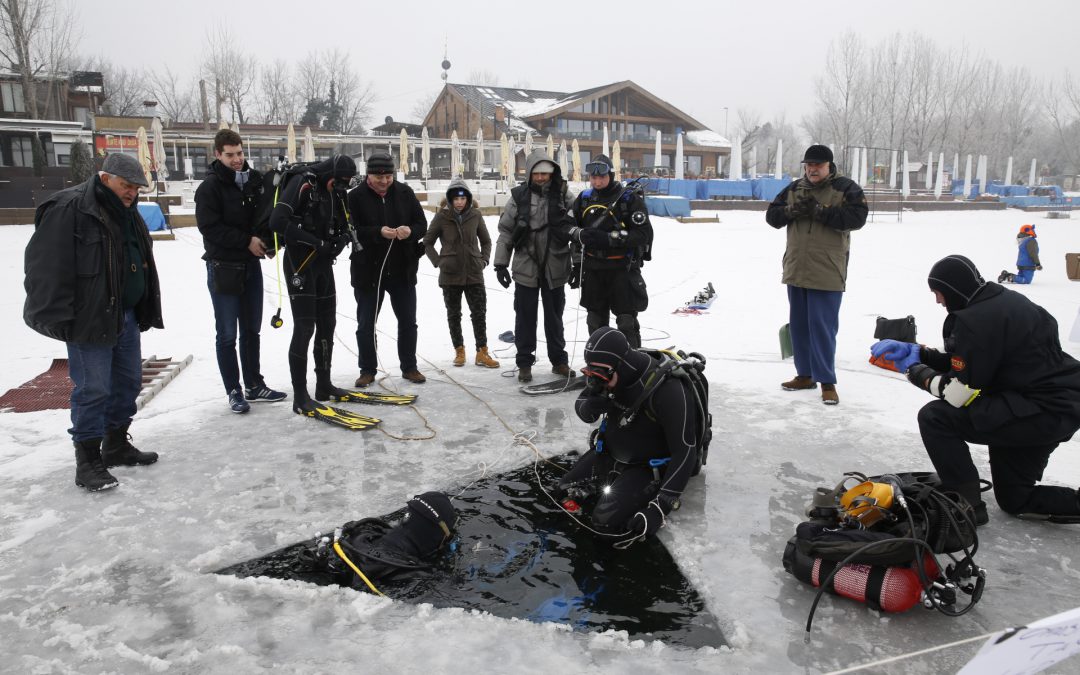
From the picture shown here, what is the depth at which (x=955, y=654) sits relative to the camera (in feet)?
8.36

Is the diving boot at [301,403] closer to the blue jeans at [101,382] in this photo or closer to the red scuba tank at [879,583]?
the blue jeans at [101,382]

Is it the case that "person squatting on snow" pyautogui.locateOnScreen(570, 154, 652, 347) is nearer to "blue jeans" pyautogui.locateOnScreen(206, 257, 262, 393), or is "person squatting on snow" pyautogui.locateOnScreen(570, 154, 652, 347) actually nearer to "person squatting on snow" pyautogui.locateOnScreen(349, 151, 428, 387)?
"person squatting on snow" pyautogui.locateOnScreen(349, 151, 428, 387)

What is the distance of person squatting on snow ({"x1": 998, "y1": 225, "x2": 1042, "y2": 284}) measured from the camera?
502 inches

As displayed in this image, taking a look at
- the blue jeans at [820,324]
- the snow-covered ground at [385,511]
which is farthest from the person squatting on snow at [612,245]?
the blue jeans at [820,324]

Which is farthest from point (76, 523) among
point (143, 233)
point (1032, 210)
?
point (1032, 210)

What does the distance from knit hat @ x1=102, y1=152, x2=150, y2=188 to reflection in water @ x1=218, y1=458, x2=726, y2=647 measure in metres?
2.23

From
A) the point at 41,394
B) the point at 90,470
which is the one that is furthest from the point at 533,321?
the point at 41,394

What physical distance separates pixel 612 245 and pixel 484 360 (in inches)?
73.9

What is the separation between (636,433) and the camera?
3748mm

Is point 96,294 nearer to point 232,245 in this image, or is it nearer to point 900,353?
point 232,245

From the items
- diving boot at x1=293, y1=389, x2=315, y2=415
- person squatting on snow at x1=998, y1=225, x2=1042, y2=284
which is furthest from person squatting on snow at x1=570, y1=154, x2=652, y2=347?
person squatting on snow at x1=998, y1=225, x2=1042, y2=284

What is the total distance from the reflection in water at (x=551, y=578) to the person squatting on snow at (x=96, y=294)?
1524mm

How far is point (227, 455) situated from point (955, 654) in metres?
4.01

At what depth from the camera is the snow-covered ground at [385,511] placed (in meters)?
2.60
